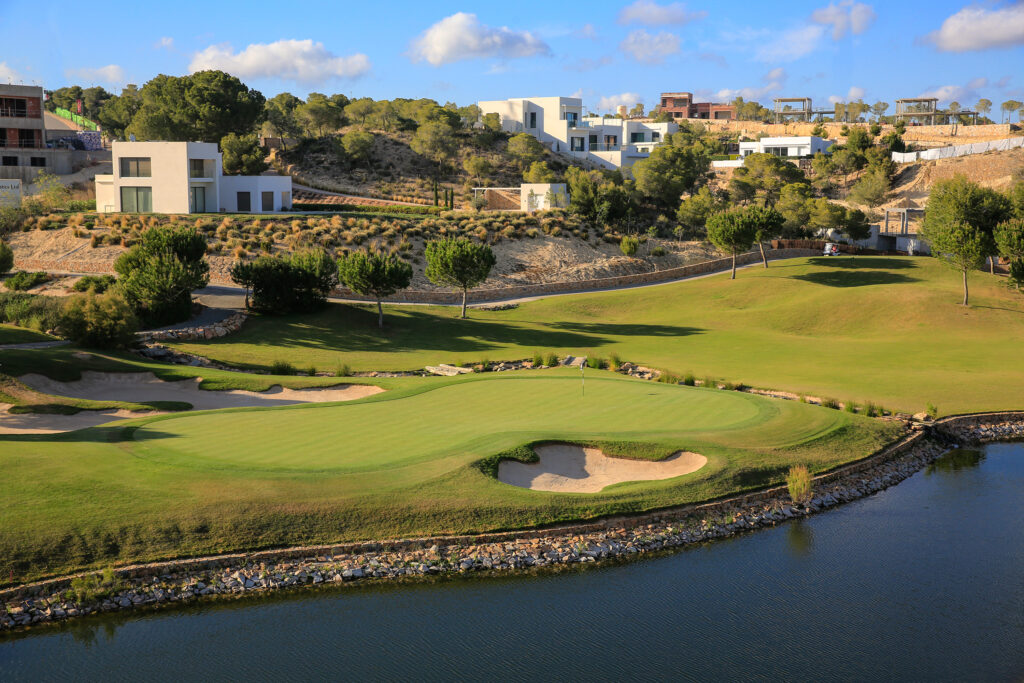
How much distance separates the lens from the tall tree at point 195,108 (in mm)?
104188

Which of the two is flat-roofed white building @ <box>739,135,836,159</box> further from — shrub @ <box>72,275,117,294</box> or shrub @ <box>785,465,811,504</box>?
shrub @ <box>785,465,811,504</box>

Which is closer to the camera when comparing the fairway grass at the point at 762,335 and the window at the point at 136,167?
the fairway grass at the point at 762,335

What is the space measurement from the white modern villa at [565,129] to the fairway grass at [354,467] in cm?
10036

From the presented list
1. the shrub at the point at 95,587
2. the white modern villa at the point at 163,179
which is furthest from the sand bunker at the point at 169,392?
the white modern villa at the point at 163,179

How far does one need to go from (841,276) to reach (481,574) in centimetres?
5656

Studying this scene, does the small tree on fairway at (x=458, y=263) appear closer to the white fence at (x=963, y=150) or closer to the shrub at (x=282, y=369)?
the shrub at (x=282, y=369)

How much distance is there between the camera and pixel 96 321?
134 ft

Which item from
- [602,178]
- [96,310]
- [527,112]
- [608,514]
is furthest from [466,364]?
[527,112]

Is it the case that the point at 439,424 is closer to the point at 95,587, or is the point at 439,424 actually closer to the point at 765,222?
the point at 95,587

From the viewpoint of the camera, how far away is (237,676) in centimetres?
1538

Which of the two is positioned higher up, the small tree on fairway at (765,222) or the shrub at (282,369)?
the small tree on fairway at (765,222)

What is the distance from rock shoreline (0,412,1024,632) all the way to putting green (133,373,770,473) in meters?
3.40

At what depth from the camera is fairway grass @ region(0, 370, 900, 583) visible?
19375 millimetres

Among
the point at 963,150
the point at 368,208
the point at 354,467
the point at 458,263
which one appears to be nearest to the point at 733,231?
the point at 458,263
